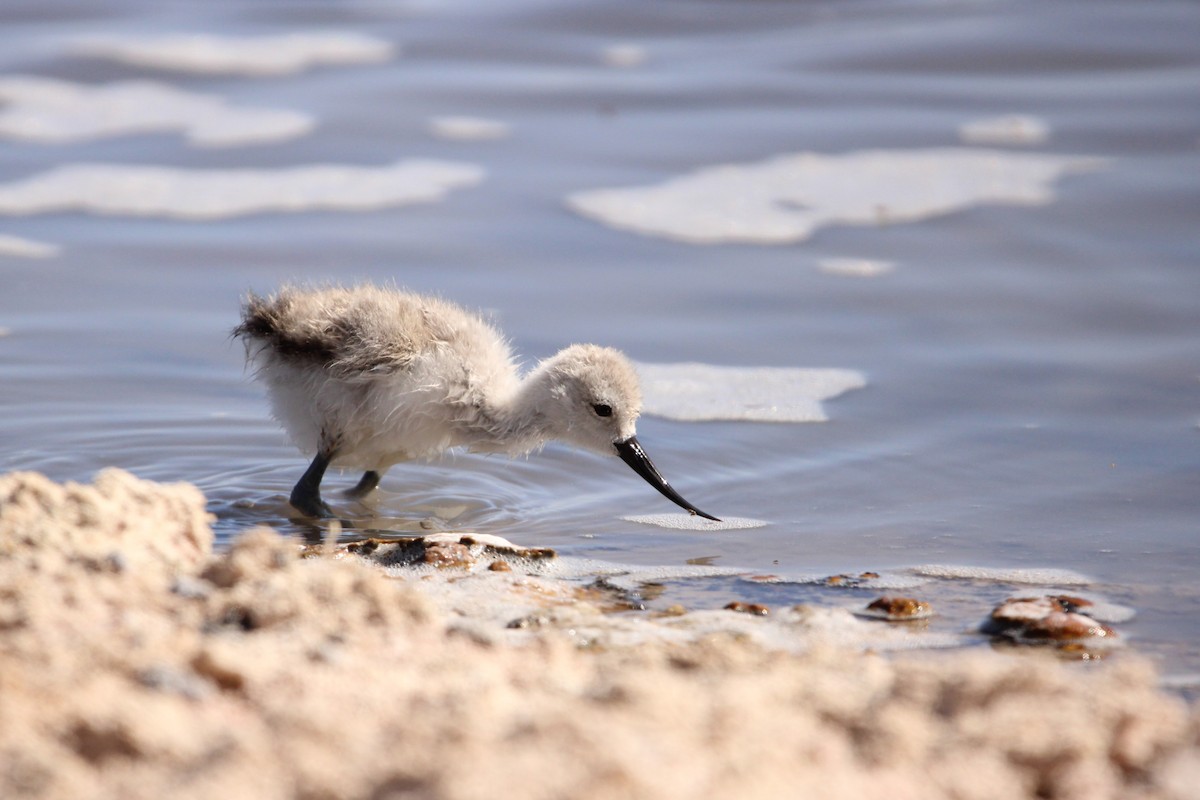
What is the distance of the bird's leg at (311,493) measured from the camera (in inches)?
192

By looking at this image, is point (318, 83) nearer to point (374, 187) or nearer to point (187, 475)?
point (374, 187)

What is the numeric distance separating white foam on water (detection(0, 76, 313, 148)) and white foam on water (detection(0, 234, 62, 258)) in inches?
66.8

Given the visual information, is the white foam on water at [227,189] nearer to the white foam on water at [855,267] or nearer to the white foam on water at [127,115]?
the white foam on water at [127,115]

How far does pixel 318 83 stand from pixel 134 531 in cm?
750

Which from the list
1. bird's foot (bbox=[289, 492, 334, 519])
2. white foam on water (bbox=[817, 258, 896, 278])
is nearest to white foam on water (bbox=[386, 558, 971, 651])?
bird's foot (bbox=[289, 492, 334, 519])

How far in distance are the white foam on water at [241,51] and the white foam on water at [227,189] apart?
82.8 inches

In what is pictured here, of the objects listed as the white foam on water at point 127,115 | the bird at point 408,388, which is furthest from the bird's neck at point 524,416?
the white foam on water at point 127,115

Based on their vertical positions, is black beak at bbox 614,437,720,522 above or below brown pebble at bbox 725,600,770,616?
above

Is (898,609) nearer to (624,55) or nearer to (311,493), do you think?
(311,493)

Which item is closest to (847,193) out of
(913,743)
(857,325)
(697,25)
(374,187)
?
(857,325)

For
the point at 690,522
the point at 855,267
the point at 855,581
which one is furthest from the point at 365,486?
the point at 855,267

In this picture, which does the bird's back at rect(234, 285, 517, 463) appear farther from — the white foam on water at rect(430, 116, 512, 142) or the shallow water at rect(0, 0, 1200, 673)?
the white foam on water at rect(430, 116, 512, 142)

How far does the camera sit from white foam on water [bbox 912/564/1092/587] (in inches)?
158

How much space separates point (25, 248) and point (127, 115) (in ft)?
8.12
